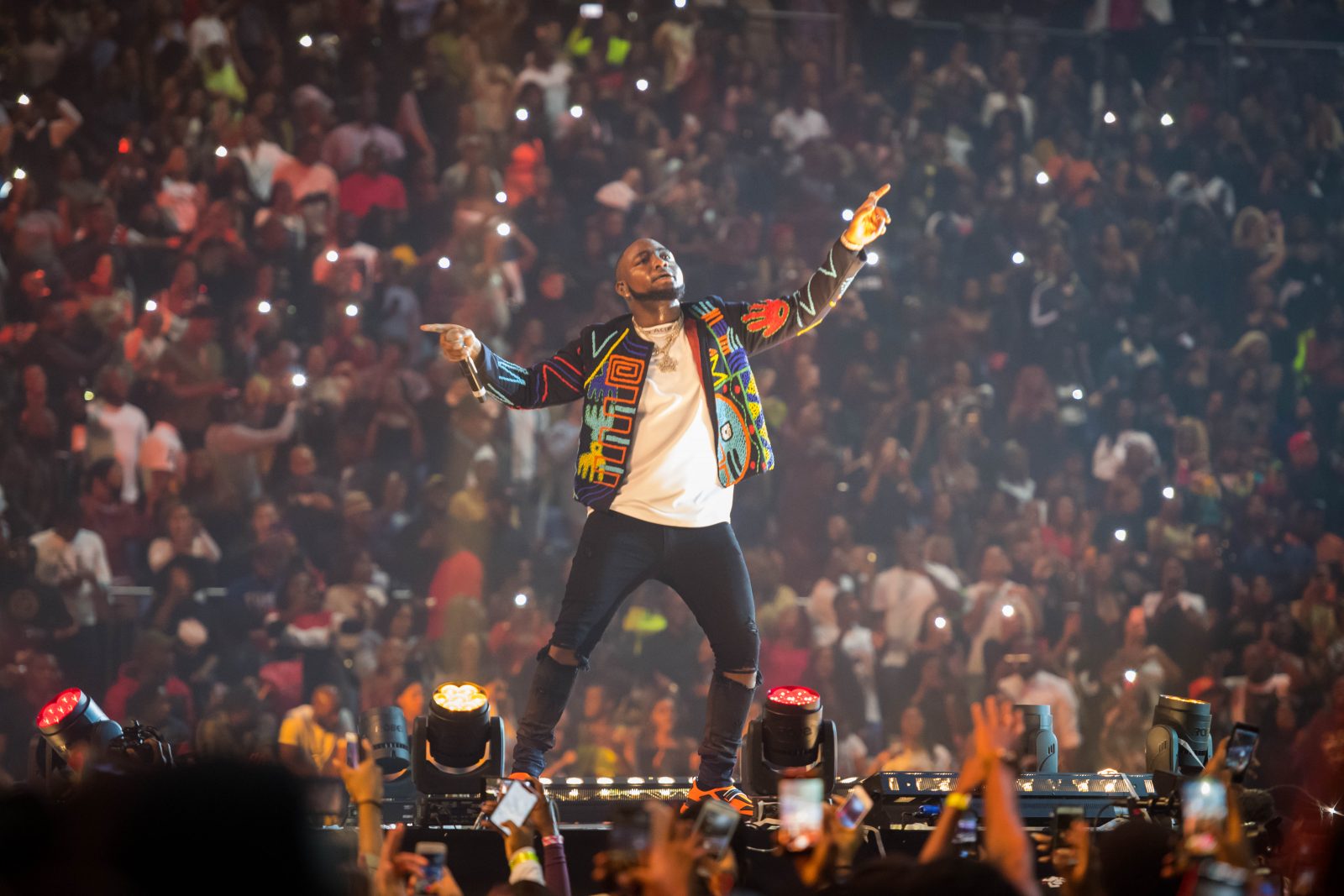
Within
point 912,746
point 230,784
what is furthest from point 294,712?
point 230,784

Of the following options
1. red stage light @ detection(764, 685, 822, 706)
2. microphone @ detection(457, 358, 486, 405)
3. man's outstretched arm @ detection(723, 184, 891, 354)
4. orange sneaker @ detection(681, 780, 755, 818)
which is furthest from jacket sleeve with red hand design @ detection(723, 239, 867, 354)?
orange sneaker @ detection(681, 780, 755, 818)

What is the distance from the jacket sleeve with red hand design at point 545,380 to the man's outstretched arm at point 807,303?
55cm

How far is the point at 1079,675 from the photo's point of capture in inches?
336

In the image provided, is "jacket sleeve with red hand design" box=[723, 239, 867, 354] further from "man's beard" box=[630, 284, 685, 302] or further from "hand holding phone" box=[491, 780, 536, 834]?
"hand holding phone" box=[491, 780, 536, 834]

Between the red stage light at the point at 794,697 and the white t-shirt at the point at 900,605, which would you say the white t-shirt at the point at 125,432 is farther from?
the red stage light at the point at 794,697

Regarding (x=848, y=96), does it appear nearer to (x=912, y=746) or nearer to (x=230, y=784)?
(x=912, y=746)

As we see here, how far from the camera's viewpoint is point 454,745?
441 centimetres

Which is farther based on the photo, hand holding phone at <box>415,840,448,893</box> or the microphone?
the microphone

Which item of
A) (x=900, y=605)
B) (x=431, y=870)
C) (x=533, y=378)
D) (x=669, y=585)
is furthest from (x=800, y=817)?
(x=900, y=605)

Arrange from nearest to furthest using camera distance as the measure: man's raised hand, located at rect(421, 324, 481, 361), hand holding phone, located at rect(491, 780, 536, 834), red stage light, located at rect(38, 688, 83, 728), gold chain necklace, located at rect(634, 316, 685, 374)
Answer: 1. hand holding phone, located at rect(491, 780, 536, 834)
2. red stage light, located at rect(38, 688, 83, 728)
3. man's raised hand, located at rect(421, 324, 481, 361)
4. gold chain necklace, located at rect(634, 316, 685, 374)

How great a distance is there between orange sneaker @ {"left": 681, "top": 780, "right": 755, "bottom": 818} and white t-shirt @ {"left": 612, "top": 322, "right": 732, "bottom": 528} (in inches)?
33.5

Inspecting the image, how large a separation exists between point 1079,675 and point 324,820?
560 centimetres

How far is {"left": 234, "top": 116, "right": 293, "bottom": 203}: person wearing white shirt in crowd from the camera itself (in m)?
8.91

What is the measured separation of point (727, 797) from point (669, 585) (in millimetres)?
697
